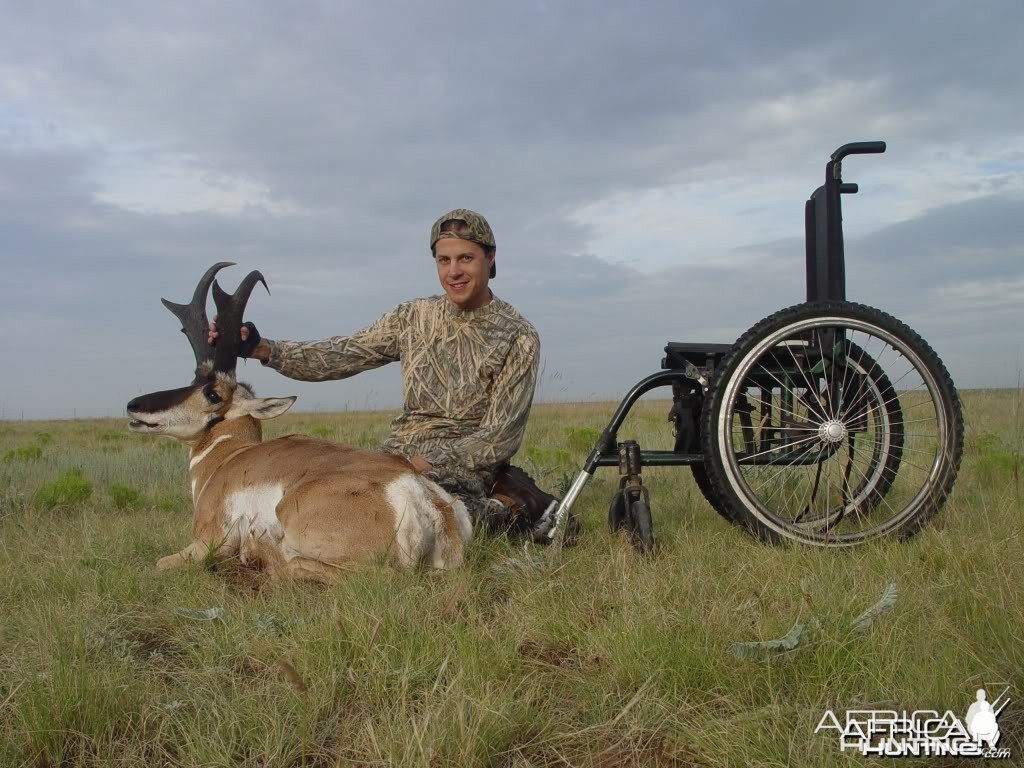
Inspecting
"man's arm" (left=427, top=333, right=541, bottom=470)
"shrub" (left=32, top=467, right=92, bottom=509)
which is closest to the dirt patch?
"man's arm" (left=427, top=333, right=541, bottom=470)

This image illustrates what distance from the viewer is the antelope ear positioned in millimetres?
5664

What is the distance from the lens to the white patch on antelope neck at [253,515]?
4676mm

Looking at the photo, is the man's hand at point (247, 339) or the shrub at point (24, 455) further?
the shrub at point (24, 455)

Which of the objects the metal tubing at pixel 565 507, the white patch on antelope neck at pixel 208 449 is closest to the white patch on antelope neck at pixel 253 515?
the white patch on antelope neck at pixel 208 449

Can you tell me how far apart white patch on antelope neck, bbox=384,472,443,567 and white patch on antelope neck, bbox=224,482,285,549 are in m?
0.82

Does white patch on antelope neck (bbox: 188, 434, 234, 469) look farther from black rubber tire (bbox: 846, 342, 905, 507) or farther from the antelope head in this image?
black rubber tire (bbox: 846, 342, 905, 507)

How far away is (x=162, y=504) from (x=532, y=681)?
5426mm

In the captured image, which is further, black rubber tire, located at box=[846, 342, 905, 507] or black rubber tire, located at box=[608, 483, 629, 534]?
black rubber tire, located at box=[846, 342, 905, 507]

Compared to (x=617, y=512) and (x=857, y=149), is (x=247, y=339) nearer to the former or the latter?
(x=617, y=512)

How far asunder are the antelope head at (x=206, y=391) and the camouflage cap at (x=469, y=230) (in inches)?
49.8

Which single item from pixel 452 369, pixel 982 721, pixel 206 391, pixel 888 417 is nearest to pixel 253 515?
pixel 206 391

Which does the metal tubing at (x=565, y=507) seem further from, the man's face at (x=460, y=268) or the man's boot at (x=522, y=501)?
the man's face at (x=460, y=268)

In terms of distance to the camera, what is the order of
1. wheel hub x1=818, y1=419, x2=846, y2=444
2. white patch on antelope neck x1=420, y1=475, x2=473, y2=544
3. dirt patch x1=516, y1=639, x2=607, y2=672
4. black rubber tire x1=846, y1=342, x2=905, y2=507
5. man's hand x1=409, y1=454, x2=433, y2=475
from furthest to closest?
black rubber tire x1=846, y1=342, x2=905, y2=507, man's hand x1=409, y1=454, x2=433, y2=475, wheel hub x1=818, y1=419, x2=846, y2=444, white patch on antelope neck x1=420, y1=475, x2=473, y2=544, dirt patch x1=516, y1=639, x2=607, y2=672

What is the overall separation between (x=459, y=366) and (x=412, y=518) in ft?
5.54
